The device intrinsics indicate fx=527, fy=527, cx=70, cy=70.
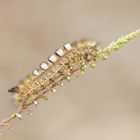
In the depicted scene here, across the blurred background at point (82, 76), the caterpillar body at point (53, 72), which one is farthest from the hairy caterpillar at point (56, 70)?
the blurred background at point (82, 76)

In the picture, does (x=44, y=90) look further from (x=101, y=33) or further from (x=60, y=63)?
(x=101, y=33)

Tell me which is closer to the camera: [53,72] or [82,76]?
[53,72]

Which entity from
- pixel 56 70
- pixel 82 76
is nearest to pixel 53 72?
pixel 56 70

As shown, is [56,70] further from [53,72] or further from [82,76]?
[82,76]

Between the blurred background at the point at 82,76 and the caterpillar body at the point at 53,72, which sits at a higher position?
the blurred background at the point at 82,76

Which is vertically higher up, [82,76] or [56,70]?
[82,76]

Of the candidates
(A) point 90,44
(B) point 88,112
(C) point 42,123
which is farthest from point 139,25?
(A) point 90,44

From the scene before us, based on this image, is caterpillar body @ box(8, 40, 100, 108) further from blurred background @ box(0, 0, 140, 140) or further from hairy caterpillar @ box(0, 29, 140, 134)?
blurred background @ box(0, 0, 140, 140)

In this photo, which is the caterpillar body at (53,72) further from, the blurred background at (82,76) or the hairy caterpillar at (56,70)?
the blurred background at (82,76)
